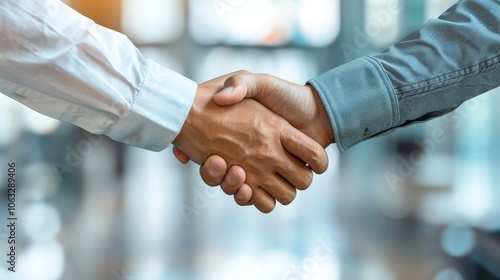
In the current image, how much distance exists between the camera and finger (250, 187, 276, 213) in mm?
1564

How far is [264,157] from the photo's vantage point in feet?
5.00

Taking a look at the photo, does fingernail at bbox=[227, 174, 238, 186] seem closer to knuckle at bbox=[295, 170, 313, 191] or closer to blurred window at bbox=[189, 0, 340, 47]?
knuckle at bbox=[295, 170, 313, 191]

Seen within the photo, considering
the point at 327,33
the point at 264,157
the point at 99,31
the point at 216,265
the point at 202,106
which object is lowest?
the point at 216,265

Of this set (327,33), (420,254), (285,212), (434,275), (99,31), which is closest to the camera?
(99,31)

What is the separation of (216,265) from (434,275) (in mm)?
1002

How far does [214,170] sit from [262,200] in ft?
0.46

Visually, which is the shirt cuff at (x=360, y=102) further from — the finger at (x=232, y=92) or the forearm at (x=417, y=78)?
the finger at (x=232, y=92)

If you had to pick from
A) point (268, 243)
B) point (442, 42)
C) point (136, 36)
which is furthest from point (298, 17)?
point (442, 42)

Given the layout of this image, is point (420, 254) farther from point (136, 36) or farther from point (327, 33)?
point (136, 36)

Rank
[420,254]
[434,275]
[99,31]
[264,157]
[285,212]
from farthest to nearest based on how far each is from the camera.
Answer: [285,212], [420,254], [434,275], [264,157], [99,31]

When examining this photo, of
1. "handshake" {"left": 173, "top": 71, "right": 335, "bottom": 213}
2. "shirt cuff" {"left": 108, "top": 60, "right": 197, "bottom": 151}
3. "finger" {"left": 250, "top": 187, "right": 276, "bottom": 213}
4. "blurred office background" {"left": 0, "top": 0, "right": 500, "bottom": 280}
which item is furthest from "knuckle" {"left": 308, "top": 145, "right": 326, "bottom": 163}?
"blurred office background" {"left": 0, "top": 0, "right": 500, "bottom": 280}

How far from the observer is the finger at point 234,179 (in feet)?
4.98

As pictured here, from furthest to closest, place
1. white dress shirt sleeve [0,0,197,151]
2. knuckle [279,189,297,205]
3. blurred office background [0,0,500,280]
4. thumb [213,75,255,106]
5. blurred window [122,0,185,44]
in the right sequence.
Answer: blurred window [122,0,185,44]
blurred office background [0,0,500,280]
knuckle [279,189,297,205]
thumb [213,75,255,106]
white dress shirt sleeve [0,0,197,151]

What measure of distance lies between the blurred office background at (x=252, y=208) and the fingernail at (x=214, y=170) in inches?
66.8
